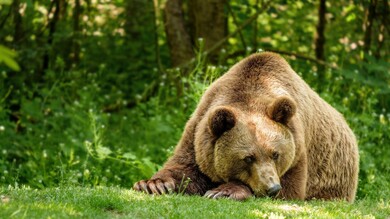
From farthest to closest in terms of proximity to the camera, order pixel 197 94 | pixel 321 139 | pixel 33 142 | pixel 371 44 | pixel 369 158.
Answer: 1. pixel 371 44
2. pixel 33 142
3. pixel 369 158
4. pixel 197 94
5. pixel 321 139

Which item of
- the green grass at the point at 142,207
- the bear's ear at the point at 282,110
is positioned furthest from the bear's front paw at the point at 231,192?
the bear's ear at the point at 282,110

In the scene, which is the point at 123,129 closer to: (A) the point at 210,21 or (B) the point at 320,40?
(A) the point at 210,21

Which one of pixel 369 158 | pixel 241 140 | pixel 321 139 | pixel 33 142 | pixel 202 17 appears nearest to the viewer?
pixel 241 140

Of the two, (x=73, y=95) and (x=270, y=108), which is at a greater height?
(x=270, y=108)

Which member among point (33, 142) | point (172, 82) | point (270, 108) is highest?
point (270, 108)

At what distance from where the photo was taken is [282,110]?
7242mm

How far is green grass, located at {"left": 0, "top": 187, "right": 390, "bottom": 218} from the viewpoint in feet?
19.0

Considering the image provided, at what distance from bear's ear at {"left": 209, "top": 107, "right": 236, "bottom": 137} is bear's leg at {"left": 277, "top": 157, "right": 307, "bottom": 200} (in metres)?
0.81

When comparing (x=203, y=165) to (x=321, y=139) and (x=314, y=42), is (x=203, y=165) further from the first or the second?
(x=314, y=42)

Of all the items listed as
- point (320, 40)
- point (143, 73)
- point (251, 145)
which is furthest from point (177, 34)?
point (251, 145)

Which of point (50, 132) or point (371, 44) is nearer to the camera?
point (50, 132)

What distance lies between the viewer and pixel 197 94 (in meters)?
10.1

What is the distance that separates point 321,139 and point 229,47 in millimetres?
7358

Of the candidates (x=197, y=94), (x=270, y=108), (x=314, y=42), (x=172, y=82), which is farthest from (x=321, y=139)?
(x=314, y=42)
